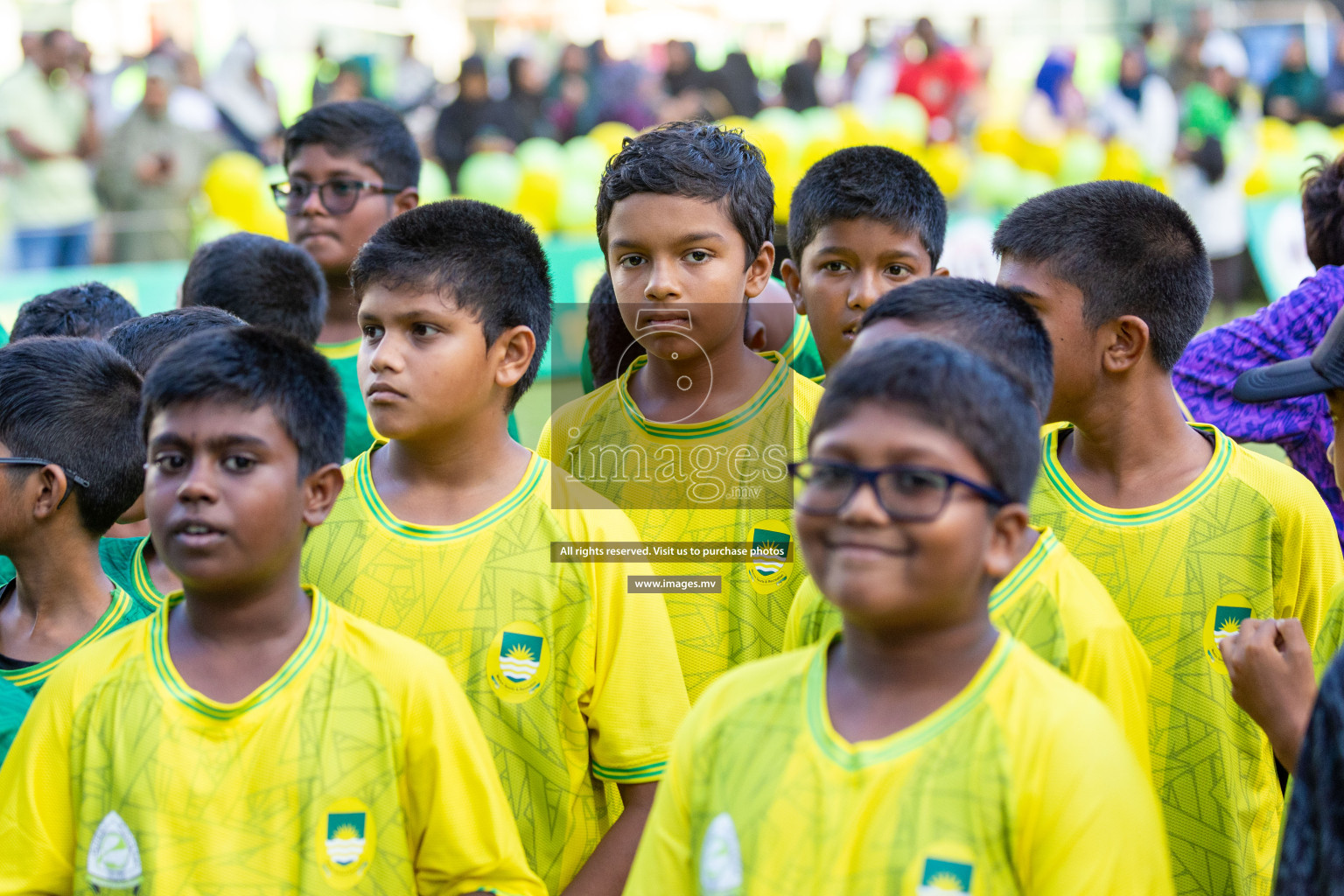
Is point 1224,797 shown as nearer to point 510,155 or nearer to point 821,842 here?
point 821,842

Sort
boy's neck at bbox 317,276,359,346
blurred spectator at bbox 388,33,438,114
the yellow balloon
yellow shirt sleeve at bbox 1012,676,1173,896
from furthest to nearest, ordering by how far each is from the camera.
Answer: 1. blurred spectator at bbox 388,33,438,114
2. the yellow balloon
3. boy's neck at bbox 317,276,359,346
4. yellow shirt sleeve at bbox 1012,676,1173,896

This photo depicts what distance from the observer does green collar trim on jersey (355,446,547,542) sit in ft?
8.79

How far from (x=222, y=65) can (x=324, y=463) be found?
1200 centimetres

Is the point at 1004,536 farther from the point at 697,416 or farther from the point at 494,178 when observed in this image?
the point at 494,178

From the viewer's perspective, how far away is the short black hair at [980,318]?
96.1 inches

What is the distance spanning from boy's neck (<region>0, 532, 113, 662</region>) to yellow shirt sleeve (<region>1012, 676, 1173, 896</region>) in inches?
78.5

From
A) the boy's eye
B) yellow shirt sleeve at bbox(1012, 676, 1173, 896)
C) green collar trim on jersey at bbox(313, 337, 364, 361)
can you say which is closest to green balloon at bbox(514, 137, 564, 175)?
green collar trim on jersey at bbox(313, 337, 364, 361)

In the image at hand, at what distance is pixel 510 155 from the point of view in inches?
505

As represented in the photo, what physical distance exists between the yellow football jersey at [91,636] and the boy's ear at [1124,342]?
2.18m

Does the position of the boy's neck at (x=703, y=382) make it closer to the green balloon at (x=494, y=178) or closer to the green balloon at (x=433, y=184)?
the green balloon at (x=433, y=184)

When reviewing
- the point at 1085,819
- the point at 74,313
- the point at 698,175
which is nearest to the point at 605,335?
the point at 698,175

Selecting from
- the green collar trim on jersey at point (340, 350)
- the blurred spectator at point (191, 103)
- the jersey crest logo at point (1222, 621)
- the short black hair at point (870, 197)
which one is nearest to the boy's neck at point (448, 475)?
the short black hair at point (870, 197)

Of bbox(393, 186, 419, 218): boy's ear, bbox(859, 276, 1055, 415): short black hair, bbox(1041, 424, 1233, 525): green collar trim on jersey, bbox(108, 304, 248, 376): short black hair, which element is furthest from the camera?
bbox(393, 186, 419, 218): boy's ear

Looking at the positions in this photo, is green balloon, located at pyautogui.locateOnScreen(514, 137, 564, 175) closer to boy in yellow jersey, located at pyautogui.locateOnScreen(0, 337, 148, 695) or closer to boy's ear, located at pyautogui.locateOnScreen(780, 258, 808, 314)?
boy's ear, located at pyautogui.locateOnScreen(780, 258, 808, 314)
